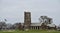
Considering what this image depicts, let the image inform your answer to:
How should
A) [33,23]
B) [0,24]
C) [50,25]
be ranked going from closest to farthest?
[50,25] < [33,23] < [0,24]

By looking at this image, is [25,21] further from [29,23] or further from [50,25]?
[50,25]

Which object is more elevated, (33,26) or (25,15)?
(25,15)

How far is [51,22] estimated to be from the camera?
127m

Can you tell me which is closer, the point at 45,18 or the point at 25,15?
the point at 45,18

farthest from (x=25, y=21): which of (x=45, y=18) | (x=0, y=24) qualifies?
A: (x=0, y=24)

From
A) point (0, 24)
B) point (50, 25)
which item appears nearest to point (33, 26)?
point (50, 25)

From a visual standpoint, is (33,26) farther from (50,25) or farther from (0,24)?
(0,24)

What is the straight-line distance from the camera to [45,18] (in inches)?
4889

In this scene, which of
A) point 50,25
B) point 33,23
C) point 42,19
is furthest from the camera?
point 33,23

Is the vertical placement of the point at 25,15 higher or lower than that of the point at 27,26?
higher

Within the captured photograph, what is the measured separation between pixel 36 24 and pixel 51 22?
14.9 m

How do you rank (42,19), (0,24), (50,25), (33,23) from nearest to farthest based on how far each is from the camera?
(42,19)
(50,25)
(33,23)
(0,24)

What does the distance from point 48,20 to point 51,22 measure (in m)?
4.24

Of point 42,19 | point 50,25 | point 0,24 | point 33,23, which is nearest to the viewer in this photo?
point 42,19
